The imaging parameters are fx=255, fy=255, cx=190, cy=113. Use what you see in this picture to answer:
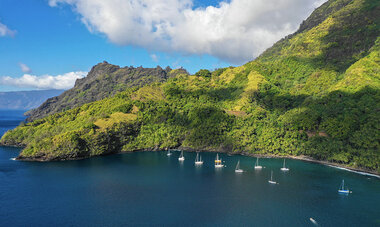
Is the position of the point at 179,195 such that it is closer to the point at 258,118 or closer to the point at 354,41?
the point at 258,118

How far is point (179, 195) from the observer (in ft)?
263

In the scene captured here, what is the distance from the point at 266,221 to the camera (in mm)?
64250

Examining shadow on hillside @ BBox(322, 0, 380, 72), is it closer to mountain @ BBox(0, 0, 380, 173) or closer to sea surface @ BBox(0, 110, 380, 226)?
mountain @ BBox(0, 0, 380, 173)

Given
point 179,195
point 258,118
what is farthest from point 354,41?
point 179,195

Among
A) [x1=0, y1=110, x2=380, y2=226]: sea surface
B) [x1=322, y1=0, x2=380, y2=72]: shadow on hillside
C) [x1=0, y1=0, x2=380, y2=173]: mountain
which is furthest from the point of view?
[x1=322, y1=0, x2=380, y2=72]: shadow on hillside

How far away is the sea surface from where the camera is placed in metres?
65.5

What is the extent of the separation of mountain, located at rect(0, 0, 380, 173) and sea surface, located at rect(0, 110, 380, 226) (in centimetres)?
1292

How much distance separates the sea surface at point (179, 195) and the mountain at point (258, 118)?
42.4ft

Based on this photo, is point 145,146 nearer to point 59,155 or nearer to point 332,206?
point 59,155

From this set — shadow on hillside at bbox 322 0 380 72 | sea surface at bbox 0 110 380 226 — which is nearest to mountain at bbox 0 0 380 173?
shadow on hillside at bbox 322 0 380 72

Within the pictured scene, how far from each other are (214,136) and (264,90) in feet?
208

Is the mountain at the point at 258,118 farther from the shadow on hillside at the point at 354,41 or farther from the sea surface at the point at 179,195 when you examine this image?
the sea surface at the point at 179,195

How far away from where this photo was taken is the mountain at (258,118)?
11731 centimetres

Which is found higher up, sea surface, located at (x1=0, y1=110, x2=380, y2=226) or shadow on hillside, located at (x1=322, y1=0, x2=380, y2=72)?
shadow on hillside, located at (x1=322, y1=0, x2=380, y2=72)
